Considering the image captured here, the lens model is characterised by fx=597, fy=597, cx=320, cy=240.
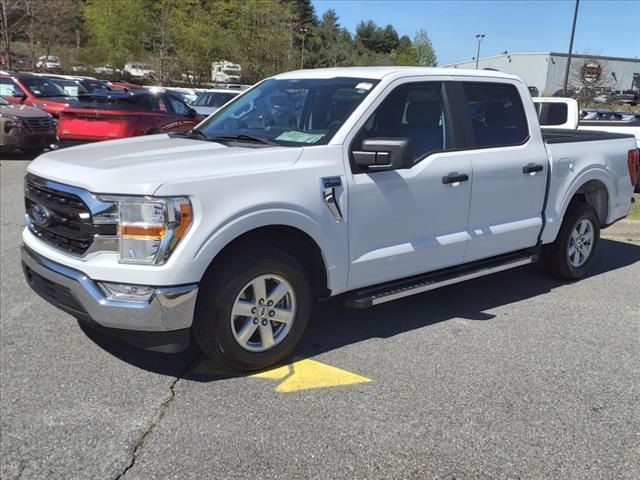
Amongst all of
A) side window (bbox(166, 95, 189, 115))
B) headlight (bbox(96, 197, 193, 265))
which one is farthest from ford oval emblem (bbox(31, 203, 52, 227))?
side window (bbox(166, 95, 189, 115))

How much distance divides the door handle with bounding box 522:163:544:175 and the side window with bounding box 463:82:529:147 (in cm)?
22

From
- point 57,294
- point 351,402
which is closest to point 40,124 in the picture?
point 57,294

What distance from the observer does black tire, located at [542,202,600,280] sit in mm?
5578

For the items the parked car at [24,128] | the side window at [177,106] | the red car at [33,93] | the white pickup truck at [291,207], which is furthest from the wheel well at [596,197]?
the red car at [33,93]

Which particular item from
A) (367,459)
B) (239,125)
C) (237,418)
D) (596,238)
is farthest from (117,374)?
(596,238)

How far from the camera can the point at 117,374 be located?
3717mm

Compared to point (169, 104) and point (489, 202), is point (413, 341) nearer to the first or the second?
point (489, 202)

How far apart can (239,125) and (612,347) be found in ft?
10.5

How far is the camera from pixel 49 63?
4344cm

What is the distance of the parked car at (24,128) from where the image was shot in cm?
1252

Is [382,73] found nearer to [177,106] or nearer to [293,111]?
[293,111]

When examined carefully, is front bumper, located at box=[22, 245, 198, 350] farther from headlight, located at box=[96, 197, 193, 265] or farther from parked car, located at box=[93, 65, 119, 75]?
parked car, located at box=[93, 65, 119, 75]

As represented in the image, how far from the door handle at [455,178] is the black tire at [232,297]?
1.32m

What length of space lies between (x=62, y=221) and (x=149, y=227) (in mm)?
701
